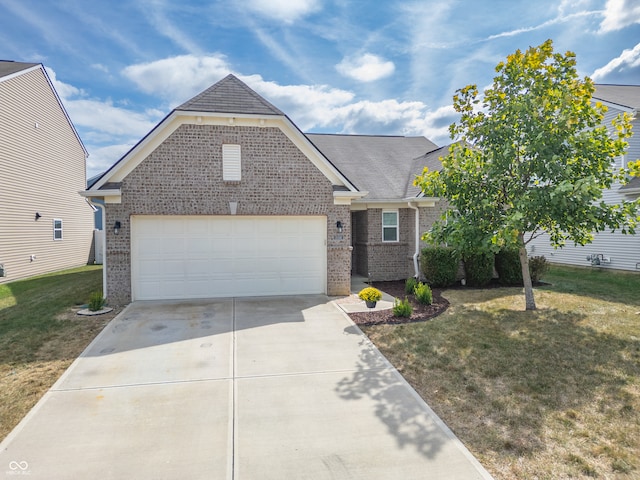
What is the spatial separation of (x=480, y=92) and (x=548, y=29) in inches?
116

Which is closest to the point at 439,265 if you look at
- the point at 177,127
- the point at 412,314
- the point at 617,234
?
the point at 412,314

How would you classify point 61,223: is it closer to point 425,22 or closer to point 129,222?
point 129,222

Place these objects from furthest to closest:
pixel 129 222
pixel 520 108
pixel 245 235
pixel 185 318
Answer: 1. pixel 245 235
2. pixel 129 222
3. pixel 185 318
4. pixel 520 108

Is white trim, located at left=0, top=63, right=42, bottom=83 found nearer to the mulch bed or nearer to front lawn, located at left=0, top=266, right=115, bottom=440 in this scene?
front lawn, located at left=0, top=266, right=115, bottom=440

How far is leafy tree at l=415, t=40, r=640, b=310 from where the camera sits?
7.76 m

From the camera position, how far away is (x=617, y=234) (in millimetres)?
15016

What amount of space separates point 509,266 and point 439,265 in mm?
2525

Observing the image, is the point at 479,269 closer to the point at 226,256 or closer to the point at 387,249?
the point at 387,249

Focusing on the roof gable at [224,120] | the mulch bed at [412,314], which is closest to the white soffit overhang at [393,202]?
the roof gable at [224,120]

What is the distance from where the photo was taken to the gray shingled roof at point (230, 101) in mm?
10445

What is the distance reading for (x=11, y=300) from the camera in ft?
37.5

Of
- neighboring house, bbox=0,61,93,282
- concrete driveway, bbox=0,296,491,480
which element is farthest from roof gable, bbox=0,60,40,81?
concrete driveway, bbox=0,296,491,480

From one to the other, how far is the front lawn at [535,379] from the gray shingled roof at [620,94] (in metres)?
9.19

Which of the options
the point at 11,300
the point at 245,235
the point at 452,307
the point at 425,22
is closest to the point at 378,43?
the point at 425,22
